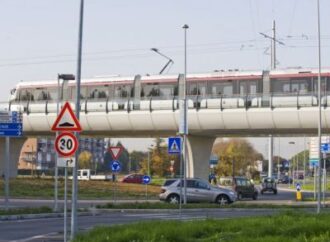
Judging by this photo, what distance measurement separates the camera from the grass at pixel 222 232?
13.6 metres

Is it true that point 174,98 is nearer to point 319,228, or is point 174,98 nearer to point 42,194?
point 42,194

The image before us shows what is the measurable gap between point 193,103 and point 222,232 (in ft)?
122

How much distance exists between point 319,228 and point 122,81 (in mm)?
40001

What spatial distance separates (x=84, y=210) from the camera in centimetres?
3103

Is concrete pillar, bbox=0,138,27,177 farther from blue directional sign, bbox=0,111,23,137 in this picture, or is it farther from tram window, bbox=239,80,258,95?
blue directional sign, bbox=0,111,23,137

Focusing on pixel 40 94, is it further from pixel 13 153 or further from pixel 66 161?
pixel 66 161

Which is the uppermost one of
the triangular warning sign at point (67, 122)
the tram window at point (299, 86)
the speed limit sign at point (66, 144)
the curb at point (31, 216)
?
the tram window at point (299, 86)

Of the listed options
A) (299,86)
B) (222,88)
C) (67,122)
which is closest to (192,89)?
(222,88)

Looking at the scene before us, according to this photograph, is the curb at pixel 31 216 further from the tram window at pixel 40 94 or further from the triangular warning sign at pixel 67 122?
the tram window at pixel 40 94

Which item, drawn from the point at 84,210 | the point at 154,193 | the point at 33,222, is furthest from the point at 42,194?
the point at 33,222

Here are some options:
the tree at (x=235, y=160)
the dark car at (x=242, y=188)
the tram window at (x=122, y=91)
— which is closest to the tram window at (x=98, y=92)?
the tram window at (x=122, y=91)

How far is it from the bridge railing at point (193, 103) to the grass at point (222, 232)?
3299 centimetres

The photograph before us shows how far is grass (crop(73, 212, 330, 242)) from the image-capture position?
13586 millimetres

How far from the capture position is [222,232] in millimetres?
15297
